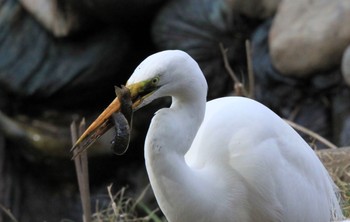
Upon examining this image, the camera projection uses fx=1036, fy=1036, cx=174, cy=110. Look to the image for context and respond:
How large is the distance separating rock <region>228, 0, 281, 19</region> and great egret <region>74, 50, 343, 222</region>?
285 centimetres

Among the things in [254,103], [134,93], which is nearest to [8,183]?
[254,103]

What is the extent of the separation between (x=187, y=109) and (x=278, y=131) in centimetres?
40

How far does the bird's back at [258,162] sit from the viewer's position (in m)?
2.84

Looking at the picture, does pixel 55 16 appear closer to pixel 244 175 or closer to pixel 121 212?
pixel 121 212

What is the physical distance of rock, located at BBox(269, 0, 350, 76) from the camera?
5.31 m

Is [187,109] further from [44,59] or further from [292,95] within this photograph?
[44,59]

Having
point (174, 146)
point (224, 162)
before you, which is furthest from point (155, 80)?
point (224, 162)

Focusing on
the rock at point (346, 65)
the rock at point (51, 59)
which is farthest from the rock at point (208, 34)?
the rock at point (346, 65)

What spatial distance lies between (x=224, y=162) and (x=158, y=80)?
461mm

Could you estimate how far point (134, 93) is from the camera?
2432 mm

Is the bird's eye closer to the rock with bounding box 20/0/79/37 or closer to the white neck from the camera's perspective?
the white neck

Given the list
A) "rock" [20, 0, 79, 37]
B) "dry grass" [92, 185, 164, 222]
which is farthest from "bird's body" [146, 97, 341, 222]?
"rock" [20, 0, 79, 37]

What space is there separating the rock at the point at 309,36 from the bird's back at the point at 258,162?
7.82ft

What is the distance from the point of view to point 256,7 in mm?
5895
